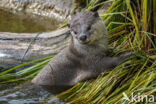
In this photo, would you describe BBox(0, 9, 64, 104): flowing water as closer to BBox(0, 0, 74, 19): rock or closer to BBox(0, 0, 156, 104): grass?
BBox(0, 0, 74, 19): rock

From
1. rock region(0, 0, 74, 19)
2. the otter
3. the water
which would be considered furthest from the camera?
rock region(0, 0, 74, 19)

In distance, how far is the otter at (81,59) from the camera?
364 cm

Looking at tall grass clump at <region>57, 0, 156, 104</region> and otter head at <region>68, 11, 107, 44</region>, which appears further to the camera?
otter head at <region>68, 11, 107, 44</region>

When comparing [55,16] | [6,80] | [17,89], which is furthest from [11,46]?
[55,16]

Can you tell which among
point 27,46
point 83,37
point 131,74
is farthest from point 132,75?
point 27,46

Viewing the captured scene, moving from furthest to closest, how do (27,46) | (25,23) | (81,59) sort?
(25,23)
(27,46)
(81,59)

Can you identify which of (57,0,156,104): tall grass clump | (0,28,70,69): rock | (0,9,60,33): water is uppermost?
Answer: (0,9,60,33): water

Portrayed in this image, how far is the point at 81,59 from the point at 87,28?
1.80 ft

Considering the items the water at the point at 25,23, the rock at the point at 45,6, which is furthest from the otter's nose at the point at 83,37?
the rock at the point at 45,6

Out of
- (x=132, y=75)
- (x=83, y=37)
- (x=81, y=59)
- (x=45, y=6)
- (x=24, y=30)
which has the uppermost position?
(x=45, y=6)

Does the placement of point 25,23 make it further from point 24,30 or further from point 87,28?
point 87,28

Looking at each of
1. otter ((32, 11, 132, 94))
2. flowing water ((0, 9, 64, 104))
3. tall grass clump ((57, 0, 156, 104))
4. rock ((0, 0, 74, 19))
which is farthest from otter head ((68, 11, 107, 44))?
rock ((0, 0, 74, 19))

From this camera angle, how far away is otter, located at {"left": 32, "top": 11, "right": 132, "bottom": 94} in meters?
3.64

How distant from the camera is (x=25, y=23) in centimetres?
817
